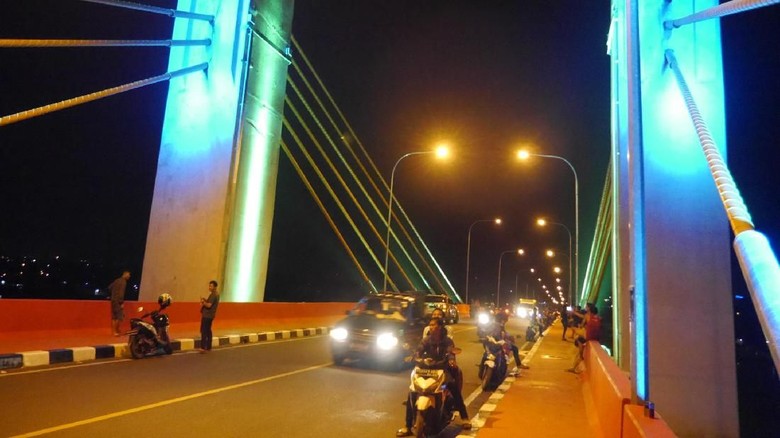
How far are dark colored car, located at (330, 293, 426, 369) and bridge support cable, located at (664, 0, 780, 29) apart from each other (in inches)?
253

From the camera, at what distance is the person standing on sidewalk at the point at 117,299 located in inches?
488

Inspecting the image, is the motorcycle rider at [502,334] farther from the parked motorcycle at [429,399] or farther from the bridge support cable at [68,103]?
the bridge support cable at [68,103]

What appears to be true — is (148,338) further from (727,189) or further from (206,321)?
(727,189)

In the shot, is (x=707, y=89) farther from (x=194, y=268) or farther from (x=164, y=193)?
(x=164, y=193)

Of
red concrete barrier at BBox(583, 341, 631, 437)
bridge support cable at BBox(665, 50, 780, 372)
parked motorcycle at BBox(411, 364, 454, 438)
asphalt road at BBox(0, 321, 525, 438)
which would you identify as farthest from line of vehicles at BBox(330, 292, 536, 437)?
bridge support cable at BBox(665, 50, 780, 372)

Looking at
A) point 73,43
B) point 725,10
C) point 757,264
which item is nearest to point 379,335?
point 725,10

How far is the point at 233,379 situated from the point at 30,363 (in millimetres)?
3261

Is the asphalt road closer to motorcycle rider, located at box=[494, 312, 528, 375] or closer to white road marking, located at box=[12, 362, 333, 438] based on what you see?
white road marking, located at box=[12, 362, 333, 438]

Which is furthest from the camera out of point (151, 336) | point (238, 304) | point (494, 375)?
point (238, 304)

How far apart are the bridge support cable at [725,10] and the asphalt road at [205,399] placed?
491cm

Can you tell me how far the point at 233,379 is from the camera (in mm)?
8859

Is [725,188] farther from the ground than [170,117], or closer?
closer

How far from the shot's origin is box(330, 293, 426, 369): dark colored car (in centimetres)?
1100

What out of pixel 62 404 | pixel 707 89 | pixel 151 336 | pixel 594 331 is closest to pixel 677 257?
pixel 707 89
